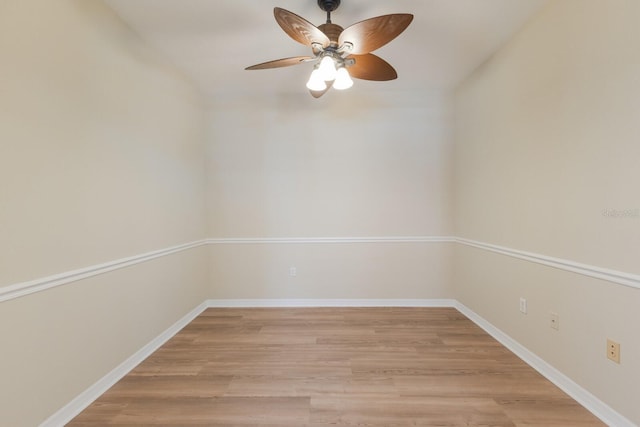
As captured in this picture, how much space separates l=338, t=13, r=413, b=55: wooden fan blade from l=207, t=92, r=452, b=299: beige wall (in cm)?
156

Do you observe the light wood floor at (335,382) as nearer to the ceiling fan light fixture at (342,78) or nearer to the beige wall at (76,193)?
the beige wall at (76,193)

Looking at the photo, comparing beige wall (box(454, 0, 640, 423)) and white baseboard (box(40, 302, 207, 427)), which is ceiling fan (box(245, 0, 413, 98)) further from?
white baseboard (box(40, 302, 207, 427))

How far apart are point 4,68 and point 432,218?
3.44 metres

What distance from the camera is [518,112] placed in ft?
7.29

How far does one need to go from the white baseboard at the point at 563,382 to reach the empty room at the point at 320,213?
0.5 inches

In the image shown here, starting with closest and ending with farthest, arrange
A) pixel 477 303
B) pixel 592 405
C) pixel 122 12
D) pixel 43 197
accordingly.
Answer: pixel 43 197 < pixel 592 405 < pixel 122 12 < pixel 477 303

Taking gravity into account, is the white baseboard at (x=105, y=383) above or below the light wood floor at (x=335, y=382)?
above

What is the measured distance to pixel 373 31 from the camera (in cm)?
158

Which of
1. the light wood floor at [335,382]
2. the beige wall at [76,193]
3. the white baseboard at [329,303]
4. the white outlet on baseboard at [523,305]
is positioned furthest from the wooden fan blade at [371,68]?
the white baseboard at [329,303]

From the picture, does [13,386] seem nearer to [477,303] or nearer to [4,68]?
[4,68]

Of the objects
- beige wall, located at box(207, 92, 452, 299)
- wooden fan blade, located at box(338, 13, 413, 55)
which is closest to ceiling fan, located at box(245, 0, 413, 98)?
wooden fan blade, located at box(338, 13, 413, 55)

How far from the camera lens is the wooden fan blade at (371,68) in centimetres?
192

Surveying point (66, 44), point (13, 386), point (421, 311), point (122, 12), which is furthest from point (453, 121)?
point (13, 386)

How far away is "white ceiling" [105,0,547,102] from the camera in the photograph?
1.90 m
